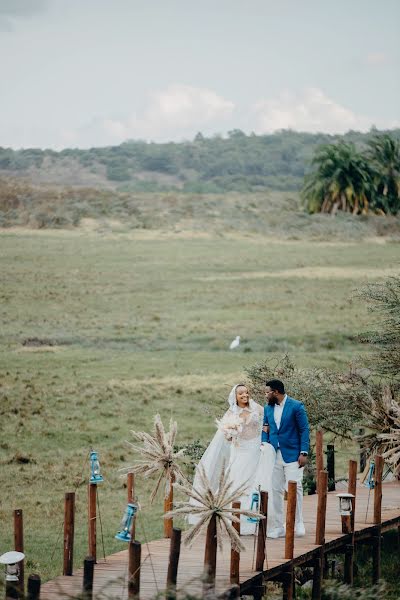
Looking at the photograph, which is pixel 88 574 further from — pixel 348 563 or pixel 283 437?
pixel 348 563

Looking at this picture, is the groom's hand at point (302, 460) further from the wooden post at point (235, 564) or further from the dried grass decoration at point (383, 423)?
the dried grass decoration at point (383, 423)

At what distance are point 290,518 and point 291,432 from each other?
4.33ft

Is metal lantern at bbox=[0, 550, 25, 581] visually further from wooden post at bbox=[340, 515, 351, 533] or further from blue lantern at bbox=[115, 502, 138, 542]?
wooden post at bbox=[340, 515, 351, 533]

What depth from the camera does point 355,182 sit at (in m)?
69.1

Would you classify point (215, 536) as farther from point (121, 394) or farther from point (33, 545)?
point (121, 394)

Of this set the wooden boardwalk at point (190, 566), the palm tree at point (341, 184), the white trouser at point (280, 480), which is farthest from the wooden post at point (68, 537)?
the palm tree at point (341, 184)

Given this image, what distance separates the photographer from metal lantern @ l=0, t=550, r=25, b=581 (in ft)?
39.5

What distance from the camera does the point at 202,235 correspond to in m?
59.0

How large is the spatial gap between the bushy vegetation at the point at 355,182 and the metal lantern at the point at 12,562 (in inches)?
2232

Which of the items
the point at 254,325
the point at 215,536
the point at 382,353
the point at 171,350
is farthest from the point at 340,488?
the point at 254,325

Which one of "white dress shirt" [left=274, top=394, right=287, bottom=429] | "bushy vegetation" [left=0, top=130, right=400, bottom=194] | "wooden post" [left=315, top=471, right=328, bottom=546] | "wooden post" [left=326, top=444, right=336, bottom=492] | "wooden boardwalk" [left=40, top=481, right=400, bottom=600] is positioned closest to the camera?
"wooden boardwalk" [left=40, top=481, right=400, bottom=600]

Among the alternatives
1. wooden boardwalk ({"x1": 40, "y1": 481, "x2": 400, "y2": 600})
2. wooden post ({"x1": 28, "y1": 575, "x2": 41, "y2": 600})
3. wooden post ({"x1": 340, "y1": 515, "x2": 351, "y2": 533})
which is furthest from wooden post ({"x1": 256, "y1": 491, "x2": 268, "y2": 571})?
wooden post ({"x1": 28, "y1": 575, "x2": 41, "y2": 600})

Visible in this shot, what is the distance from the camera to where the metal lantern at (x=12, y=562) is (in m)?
12.0

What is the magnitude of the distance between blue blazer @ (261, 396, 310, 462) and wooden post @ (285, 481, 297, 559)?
2.66 ft
